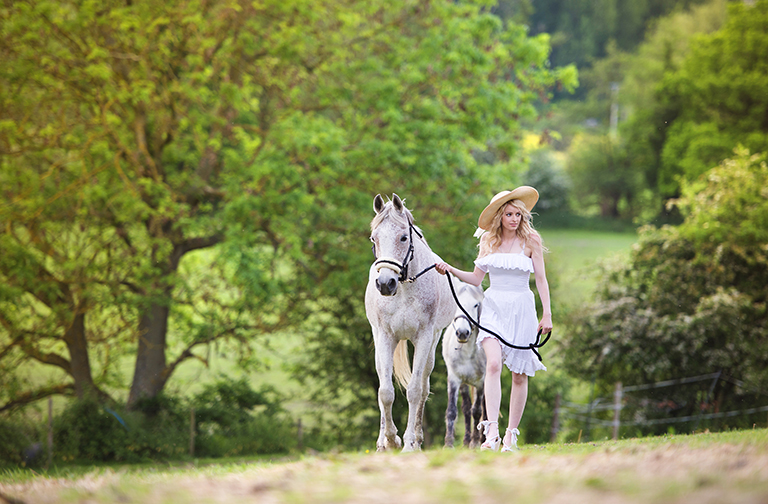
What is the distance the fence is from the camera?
15.8 metres

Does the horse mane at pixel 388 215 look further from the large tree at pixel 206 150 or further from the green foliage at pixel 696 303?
the green foliage at pixel 696 303

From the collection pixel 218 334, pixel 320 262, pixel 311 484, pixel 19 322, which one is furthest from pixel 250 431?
pixel 311 484

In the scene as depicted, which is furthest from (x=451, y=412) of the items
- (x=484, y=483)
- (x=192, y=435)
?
(x=192, y=435)

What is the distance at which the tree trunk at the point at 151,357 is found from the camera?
48.6ft

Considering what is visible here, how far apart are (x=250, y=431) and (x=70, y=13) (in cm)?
969

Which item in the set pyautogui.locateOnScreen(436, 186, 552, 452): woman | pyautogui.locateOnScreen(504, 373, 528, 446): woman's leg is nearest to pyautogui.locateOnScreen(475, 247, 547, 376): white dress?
pyautogui.locateOnScreen(436, 186, 552, 452): woman

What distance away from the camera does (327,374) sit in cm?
1728

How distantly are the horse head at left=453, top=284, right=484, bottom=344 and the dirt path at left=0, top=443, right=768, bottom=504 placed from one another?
80.0 inches

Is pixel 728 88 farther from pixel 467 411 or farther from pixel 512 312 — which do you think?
pixel 512 312

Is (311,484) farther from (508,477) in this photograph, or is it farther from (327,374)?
(327,374)

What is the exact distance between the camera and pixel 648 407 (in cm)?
1700

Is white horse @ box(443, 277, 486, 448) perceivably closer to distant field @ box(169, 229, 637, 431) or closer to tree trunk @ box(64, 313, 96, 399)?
distant field @ box(169, 229, 637, 431)

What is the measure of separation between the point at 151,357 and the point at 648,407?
12288 mm

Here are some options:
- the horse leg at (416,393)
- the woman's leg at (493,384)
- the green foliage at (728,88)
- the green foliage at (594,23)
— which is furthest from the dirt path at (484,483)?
the green foliage at (594,23)
